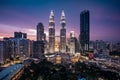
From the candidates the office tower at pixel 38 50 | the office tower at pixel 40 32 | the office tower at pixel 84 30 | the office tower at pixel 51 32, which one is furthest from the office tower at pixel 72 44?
the office tower at pixel 38 50

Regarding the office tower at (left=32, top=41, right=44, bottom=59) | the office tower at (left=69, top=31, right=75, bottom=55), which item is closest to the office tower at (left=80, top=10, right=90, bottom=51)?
the office tower at (left=69, top=31, right=75, bottom=55)

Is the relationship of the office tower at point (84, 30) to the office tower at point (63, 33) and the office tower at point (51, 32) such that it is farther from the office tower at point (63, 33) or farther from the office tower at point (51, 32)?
the office tower at point (51, 32)

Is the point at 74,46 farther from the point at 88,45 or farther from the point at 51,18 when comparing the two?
the point at 51,18

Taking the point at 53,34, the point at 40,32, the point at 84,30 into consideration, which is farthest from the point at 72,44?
the point at 40,32

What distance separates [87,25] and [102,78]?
17.2m

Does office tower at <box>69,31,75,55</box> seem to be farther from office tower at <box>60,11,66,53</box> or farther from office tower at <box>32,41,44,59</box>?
office tower at <box>32,41,44,59</box>

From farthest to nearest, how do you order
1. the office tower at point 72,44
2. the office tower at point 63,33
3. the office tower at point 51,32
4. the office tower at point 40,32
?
the office tower at point 63,33 < the office tower at point 51,32 < the office tower at point 72,44 < the office tower at point 40,32

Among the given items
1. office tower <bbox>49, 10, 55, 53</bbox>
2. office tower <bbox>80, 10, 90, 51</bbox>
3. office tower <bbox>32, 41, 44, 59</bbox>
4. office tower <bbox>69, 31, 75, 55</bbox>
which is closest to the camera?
office tower <bbox>32, 41, 44, 59</bbox>

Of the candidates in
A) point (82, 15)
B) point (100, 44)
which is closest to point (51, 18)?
point (82, 15)

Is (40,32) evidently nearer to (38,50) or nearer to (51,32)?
(51,32)

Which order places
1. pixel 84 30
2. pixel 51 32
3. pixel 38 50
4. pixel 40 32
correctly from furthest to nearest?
pixel 84 30
pixel 51 32
pixel 40 32
pixel 38 50

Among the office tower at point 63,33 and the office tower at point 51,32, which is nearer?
the office tower at point 51,32

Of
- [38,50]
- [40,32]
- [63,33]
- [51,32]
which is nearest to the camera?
[38,50]

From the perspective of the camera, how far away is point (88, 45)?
20719 mm
